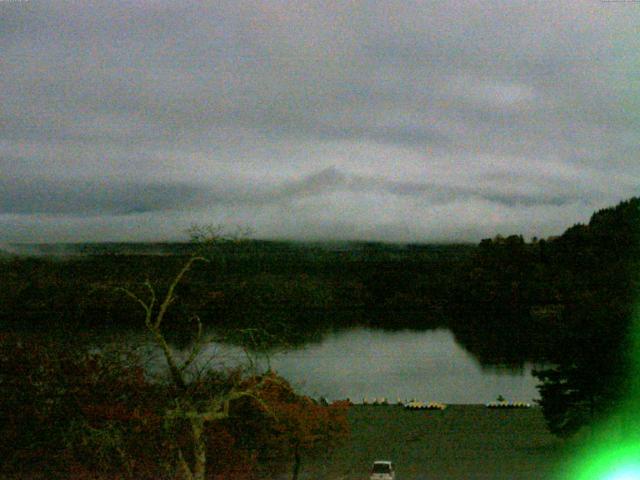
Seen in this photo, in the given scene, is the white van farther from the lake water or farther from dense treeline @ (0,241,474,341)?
the lake water

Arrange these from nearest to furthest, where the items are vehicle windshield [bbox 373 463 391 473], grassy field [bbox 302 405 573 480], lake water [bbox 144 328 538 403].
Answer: vehicle windshield [bbox 373 463 391 473] < grassy field [bbox 302 405 573 480] < lake water [bbox 144 328 538 403]

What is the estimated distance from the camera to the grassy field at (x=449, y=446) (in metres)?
11.3

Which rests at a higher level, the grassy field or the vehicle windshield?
the vehicle windshield

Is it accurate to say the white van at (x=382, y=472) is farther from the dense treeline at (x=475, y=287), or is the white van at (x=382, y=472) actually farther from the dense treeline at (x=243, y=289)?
the dense treeline at (x=475, y=287)

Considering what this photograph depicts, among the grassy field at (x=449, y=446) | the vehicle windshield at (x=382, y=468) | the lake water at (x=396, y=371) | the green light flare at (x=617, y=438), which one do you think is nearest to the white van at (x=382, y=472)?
the vehicle windshield at (x=382, y=468)

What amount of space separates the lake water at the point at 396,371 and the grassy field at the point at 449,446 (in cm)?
573

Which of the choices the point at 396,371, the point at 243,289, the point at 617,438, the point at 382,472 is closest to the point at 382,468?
the point at 382,472

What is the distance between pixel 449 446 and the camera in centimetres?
1443

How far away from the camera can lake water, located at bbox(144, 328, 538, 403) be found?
30312mm

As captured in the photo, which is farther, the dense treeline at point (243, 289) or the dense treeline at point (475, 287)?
the dense treeline at point (475, 287)

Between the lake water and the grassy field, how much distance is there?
5731mm

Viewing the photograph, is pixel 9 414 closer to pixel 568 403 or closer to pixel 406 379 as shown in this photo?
pixel 568 403

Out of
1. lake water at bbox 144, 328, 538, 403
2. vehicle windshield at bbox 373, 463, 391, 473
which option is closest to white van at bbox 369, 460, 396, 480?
vehicle windshield at bbox 373, 463, 391, 473

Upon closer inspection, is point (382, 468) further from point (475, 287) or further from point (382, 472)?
point (475, 287)
